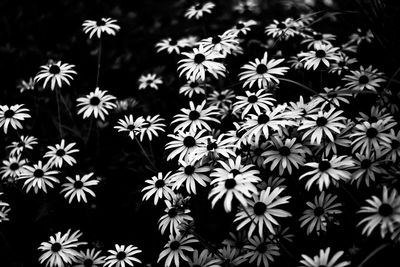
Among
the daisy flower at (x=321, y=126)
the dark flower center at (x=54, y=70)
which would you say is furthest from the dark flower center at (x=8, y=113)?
the daisy flower at (x=321, y=126)

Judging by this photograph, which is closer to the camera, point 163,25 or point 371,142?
point 371,142

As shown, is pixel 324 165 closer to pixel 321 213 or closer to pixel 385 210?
pixel 321 213

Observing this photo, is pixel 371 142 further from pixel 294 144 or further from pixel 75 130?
pixel 75 130

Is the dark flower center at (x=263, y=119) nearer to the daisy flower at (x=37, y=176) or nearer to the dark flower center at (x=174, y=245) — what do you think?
the dark flower center at (x=174, y=245)

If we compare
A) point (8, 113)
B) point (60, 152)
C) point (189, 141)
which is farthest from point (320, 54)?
point (8, 113)

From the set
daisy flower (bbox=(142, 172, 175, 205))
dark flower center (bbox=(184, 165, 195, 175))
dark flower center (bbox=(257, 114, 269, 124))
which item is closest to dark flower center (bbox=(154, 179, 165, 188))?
daisy flower (bbox=(142, 172, 175, 205))

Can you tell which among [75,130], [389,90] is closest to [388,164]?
[389,90]

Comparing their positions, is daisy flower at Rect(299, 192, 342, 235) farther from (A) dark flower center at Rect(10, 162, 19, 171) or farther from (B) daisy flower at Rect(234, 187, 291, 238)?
(A) dark flower center at Rect(10, 162, 19, 171)
